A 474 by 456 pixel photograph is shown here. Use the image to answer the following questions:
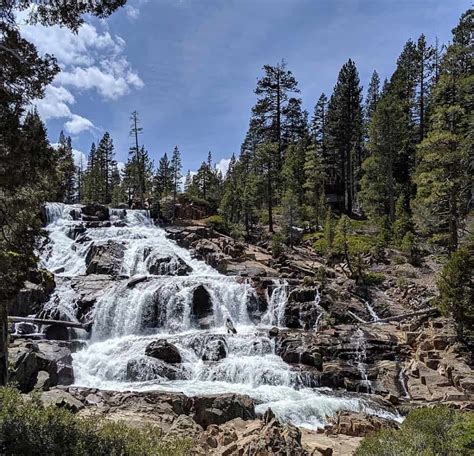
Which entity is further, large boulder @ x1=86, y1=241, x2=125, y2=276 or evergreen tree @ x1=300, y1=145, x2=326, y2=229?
evergreen tree @ x1=300, y1=145, x2=326, y2=229

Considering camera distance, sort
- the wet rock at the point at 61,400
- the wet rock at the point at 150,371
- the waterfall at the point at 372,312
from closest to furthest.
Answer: the wet rock at the point at 61,400
the wet rock at the point at 150,371
the waterfall at the point at 372,312

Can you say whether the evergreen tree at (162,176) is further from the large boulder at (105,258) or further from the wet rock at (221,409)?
the wet rock at (221,409)

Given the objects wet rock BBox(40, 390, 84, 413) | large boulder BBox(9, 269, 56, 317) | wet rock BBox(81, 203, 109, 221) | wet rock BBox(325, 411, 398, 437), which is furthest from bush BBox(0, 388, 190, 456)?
wet rock BBox(81, 203, 109, 221)

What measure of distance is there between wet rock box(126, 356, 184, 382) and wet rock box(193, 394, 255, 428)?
4456 mm

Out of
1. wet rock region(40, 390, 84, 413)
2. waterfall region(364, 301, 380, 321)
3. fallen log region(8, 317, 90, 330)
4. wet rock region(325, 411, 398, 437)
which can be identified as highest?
waterfall region(364, 301, 380, 321)

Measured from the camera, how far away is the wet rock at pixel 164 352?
17.2 meters

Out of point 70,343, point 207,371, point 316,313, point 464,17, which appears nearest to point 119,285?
point 70,343

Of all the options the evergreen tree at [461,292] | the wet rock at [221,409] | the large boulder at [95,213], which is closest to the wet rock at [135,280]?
the wet rock at [221,409]

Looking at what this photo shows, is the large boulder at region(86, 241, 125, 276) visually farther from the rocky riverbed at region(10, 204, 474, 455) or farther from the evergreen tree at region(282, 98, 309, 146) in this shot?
the evergreen tree at region(282, 98, 309, 146)

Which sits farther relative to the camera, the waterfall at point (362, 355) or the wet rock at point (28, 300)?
the wet rock at point (28, 300)

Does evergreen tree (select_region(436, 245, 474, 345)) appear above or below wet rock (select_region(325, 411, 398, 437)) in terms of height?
above

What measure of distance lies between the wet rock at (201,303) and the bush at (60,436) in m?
15.5

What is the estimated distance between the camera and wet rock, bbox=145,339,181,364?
56.4 ft

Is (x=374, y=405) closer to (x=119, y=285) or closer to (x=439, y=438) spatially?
(x=439, y=438)
